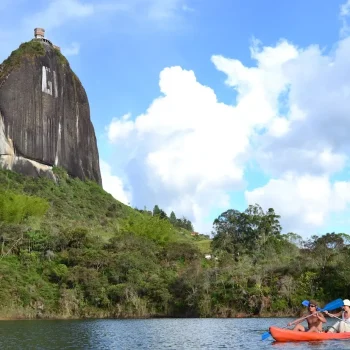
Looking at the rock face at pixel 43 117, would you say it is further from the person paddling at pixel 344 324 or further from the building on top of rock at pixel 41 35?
the person paddling at pixel 344 324

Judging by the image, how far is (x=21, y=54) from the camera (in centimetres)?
9625

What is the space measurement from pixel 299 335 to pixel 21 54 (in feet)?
272

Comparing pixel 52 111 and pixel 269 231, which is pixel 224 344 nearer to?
pixel 269 231

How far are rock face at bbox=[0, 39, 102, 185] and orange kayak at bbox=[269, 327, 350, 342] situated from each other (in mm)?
69361

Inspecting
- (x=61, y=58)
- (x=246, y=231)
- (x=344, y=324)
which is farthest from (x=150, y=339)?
(x=61, y=58)

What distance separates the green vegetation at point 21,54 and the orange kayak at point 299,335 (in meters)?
78.4

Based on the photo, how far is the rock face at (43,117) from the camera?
89.5m

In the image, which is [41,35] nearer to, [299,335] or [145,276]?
[145,276]

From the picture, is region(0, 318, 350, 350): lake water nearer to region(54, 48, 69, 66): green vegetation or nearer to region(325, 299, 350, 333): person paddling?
region(325, 299, 350, 333): person paddling

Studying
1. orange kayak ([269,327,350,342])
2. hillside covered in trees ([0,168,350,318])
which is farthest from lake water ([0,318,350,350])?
A: hillside covered in trees ([0,168,350,318])

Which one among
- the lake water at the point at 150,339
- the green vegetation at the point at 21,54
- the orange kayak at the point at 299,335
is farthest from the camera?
the green vegetation at the point at 21,54

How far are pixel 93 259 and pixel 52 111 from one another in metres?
50.0

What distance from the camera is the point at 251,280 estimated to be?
158ft

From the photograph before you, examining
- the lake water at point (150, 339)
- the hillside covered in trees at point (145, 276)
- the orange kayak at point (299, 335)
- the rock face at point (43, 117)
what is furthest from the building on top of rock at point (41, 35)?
the orange kayak at point (299, 335)
